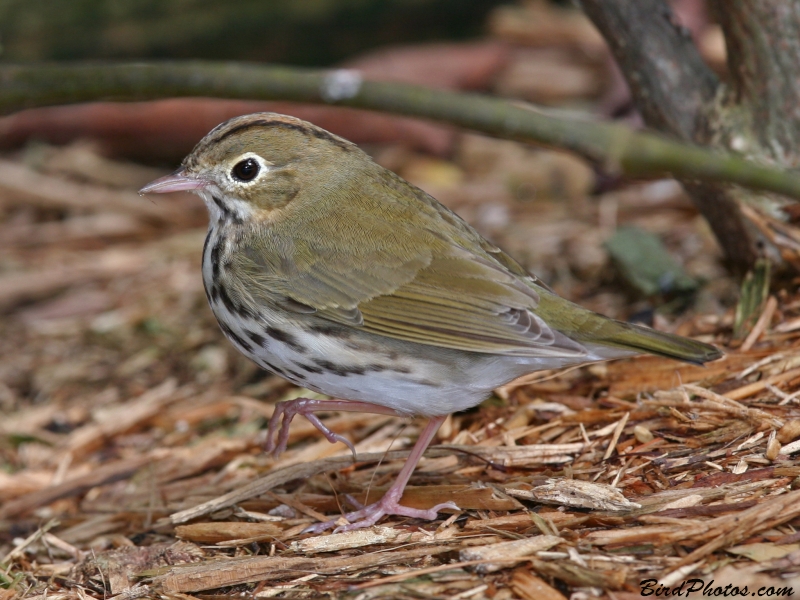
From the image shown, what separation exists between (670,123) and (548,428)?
1.49 meters

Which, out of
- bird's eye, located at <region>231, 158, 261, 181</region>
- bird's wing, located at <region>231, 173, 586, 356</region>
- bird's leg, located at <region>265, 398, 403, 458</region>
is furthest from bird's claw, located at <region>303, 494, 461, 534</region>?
bird's eye, located at <region>231, 158, 261, 181</region>

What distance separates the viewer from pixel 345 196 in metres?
4.06

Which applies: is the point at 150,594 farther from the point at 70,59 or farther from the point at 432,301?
the point at 70,59

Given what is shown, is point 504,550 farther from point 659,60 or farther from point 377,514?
point 659,60

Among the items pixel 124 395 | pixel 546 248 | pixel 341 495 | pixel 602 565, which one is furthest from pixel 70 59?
pixel 602 565

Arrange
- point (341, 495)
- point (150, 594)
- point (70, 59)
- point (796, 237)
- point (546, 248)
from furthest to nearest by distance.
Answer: point (70, 59) → point (546, 248) → point (796, 237) → point (341, 495) → point (150, 594)

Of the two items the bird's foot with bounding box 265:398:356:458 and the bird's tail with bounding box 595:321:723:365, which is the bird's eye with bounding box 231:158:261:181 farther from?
the bird's tail with bounding box 595:321:723:365

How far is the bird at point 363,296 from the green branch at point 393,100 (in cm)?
37

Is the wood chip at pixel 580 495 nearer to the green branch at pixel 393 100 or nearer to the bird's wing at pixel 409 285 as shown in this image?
the bird's wing at pixel 409 285

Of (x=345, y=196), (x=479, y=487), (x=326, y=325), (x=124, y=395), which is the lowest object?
(x=124, y=395)

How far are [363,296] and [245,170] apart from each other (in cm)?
73

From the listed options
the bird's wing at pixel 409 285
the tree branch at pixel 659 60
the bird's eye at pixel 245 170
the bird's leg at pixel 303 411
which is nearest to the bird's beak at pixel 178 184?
the bird's eye at pixel 245 170

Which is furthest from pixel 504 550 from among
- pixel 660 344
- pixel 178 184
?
pixel 178 184

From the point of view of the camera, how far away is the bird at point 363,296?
364 centimetres
